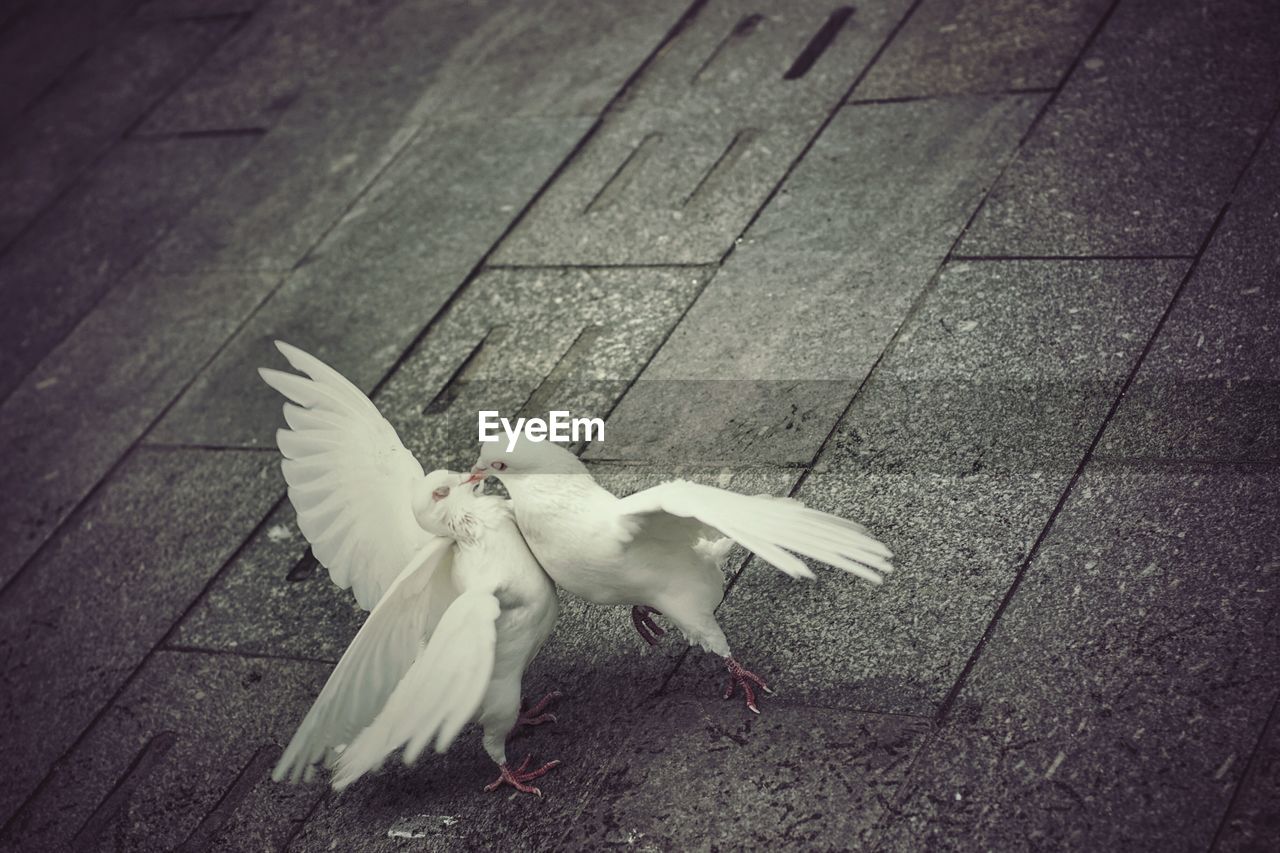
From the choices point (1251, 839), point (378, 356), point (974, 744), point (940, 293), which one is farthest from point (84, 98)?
point (1251, 839)

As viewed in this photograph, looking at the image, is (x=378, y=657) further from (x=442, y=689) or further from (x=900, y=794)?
(x=900, y=794)

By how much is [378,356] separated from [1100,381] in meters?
2.94

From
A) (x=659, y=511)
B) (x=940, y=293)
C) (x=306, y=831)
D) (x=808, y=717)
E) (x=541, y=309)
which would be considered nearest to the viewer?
(x=659, y=511)

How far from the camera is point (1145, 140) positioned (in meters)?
5.04

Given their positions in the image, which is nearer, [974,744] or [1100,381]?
[974,744]

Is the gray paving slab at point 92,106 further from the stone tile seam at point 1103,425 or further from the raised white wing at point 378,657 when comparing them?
the stone tile seam at point 1103,425

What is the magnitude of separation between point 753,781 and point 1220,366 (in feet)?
6.78

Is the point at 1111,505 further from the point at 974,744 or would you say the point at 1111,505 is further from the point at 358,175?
the point at 358,175

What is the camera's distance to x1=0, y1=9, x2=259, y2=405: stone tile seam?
6410 mm

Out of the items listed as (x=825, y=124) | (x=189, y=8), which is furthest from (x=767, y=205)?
(x=189, y=8)

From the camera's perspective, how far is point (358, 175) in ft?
21.5

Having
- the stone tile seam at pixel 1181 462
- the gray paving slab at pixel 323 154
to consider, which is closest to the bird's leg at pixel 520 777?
the stone tile seam at pixel 1181 462

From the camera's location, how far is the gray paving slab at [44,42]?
8367 millimetres

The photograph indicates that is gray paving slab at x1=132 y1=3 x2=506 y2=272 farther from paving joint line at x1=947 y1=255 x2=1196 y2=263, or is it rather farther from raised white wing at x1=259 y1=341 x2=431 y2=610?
paving joint line at x1=947 y1=255 x2=1196 y2=263
